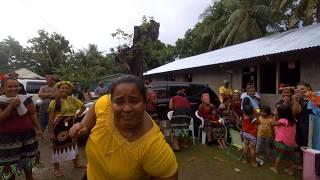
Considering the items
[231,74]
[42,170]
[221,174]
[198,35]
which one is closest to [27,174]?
[42,170]

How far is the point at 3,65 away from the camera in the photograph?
2470 inches

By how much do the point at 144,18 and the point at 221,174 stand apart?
3.78 meters

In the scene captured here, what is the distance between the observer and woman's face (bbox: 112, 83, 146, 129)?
1938mm

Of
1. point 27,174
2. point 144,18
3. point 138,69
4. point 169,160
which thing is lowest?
point 27,174

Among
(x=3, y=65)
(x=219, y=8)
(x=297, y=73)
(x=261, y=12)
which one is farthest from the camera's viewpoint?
(x=3, y=65)

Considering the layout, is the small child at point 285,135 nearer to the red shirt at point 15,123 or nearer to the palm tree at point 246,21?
the red shirt at point 15,123

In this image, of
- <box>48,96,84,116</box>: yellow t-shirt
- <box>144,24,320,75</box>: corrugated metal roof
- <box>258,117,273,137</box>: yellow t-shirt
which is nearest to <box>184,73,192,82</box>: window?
<box>144,24,320,75</box>: corrugated metal roof

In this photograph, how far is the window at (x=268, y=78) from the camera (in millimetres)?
13062

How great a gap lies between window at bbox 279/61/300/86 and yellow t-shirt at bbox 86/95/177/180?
10553 mm

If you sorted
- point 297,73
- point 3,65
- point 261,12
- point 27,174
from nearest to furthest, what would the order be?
point 27,174 < point 297,73 < point 261,12 < point 3,65

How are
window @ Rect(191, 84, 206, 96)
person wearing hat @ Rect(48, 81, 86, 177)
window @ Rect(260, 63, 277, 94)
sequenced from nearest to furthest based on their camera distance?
person wearing hat @ Rect(48, 81, 86, 177) → window @ Rect(191, 84, 206, 96) → window @ Rect(260, 63, 277, 94)

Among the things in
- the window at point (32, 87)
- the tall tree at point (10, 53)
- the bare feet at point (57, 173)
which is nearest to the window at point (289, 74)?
the bare feet at point (57, 173)

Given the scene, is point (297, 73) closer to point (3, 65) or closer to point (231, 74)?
point (231, 74)

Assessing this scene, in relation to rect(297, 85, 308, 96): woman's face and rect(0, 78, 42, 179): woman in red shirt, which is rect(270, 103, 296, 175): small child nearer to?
rect(297, 85, 308, 96): woman's face
